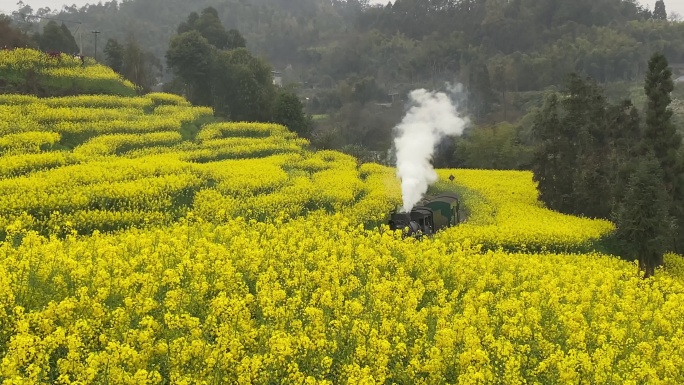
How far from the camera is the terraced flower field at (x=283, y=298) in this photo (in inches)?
307

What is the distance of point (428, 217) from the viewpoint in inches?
872

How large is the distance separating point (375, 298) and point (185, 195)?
1496cm

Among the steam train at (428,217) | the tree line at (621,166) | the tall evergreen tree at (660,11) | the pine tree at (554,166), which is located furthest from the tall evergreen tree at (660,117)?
the tall evergreen tree at (660,11)

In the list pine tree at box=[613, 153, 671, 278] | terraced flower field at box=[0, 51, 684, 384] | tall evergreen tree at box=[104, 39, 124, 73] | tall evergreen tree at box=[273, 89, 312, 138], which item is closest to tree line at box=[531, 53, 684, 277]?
pine tree at box=[613, 153, 671, 278]

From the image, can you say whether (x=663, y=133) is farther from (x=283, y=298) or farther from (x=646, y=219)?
(x=283, y=298)

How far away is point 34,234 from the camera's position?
11.8 metres

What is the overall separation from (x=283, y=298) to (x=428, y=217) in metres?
12.6

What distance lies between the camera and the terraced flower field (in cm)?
780

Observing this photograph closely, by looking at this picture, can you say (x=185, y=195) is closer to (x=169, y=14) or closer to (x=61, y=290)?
(x=61, y=290)

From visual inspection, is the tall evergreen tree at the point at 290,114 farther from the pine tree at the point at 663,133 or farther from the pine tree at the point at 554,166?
the pine tree at the point at 663,133

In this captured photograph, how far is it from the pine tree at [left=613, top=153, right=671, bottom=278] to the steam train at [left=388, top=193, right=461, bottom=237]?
6771mm

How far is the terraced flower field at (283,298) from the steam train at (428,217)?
810 millimetres

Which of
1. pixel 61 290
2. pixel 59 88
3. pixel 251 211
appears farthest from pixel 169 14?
pixel 61 290

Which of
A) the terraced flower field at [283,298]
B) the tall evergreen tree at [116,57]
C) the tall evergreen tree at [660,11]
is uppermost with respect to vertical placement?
the tall evergreen tree at [660,11]
